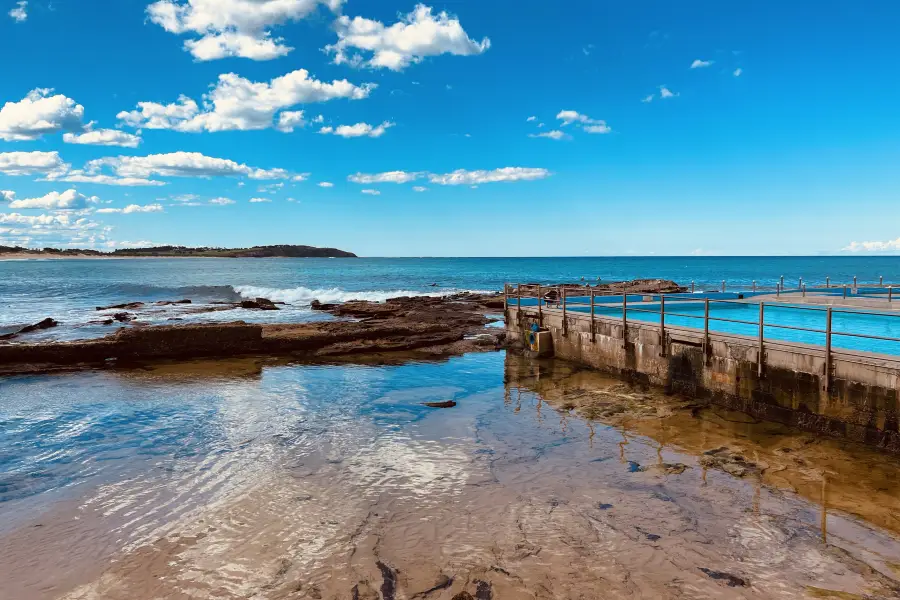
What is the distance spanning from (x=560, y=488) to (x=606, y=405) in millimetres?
5143

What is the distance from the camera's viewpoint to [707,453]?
9133 millimetres

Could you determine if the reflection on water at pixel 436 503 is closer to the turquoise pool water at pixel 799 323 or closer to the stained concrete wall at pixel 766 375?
the stained concrete wall at pixel 766 375

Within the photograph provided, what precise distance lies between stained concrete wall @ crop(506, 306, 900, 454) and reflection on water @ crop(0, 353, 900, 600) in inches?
18.8

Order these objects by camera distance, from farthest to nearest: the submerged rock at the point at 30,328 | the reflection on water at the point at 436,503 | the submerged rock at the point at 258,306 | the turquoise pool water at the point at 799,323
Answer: the submerged rock at the point at 258,306 → the submerged rock at the point at 30,328 → the turquoise pool water at the point at 799,323 → the reflection on water at the point at 436,503

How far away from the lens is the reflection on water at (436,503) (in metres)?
5.50

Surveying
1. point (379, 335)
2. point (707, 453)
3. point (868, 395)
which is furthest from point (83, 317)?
point (868, 395)

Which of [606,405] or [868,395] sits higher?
[868,395]

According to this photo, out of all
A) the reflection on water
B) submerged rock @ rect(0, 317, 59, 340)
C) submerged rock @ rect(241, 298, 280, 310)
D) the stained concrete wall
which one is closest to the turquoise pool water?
the stained concrete wall

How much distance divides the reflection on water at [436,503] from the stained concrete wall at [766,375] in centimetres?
48

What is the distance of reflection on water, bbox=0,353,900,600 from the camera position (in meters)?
5.50

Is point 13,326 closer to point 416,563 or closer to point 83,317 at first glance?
point 83,317

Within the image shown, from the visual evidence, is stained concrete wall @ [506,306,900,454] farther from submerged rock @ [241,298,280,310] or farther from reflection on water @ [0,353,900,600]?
submerged rock @ [241,298,280,310]

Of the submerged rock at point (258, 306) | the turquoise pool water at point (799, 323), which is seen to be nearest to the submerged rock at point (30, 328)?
the submerged rock at point (258, 306)

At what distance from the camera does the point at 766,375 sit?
10.7 meters
